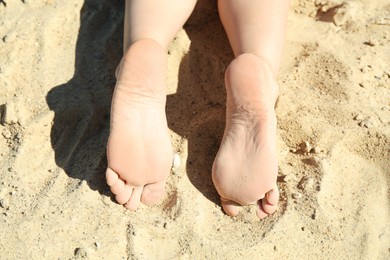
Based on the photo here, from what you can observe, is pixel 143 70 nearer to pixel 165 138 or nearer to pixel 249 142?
pixel 165 138

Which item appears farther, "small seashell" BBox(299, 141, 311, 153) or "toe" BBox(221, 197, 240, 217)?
"small seashell" BBox(299, 141, 311, 153)

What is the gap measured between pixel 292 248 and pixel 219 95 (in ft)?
1.88

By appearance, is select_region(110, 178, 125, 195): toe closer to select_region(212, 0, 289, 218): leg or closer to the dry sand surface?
the dry sand surface

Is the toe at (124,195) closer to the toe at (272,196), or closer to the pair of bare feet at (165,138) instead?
the pair of bare feet at (165,138)

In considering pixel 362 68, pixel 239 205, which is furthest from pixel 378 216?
pixel 362 68

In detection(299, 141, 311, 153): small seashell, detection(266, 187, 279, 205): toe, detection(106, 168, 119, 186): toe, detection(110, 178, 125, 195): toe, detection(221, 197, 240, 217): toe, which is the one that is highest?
detection(106, 168, 119, 186): toe

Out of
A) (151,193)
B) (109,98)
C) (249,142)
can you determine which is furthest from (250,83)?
(109,98)

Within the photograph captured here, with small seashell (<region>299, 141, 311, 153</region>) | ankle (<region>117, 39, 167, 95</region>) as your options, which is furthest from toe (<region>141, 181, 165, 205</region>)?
small seashell (<region>299, 141, 311, 153</region>)

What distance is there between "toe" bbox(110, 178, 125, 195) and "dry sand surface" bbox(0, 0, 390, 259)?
0.15 feet

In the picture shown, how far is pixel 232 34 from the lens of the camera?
68.8 inches

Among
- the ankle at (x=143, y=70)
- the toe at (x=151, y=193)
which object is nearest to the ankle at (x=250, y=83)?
the ankle at (x=143, y=70)

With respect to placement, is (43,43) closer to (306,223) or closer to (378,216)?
(306,223)

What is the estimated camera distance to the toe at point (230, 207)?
154cm

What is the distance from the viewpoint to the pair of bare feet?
1.48 m
